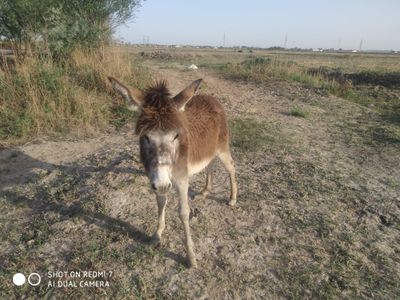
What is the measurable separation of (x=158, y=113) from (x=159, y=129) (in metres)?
0.17

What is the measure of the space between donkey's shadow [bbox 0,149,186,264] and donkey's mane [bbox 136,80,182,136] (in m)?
1.61

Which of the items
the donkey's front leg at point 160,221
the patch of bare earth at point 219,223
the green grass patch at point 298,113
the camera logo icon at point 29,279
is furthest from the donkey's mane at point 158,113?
the green grass patch at point 298,113

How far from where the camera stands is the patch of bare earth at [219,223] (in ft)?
11.4

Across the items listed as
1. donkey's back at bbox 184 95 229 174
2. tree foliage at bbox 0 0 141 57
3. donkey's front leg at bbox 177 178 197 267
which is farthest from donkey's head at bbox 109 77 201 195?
tree foliage at bbox 0 0 141 57

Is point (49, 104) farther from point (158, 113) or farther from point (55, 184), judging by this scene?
point (158, 113)

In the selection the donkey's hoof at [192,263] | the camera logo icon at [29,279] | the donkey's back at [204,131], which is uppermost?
the donkey's back at [204,131]

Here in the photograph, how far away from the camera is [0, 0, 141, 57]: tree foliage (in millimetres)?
10312

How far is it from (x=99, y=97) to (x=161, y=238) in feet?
17.9

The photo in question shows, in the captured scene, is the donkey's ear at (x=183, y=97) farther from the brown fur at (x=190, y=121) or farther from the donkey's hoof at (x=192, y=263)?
the donkey's hoof at (x=192, y=263)

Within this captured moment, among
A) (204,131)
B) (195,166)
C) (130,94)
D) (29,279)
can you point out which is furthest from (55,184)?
(130,94)

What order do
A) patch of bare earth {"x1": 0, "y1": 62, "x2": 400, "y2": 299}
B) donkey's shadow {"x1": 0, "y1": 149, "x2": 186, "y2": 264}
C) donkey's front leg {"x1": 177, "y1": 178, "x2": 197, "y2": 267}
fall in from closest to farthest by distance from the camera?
patch of bare earth {"x1": 0, "y1": 62, "x2": 400, "y2": 299} < donkey's front leg {"x1": 177, "y1": 178, "x2": 197, "y2": 267} < donkey's shadow {"x1": 0, "y1": 149, "x2": 186, "y2": 264}

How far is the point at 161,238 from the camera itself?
4.09m

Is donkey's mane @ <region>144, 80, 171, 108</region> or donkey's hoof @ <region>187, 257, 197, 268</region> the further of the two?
donkey's hoof @ <region>187, 257, 197, 268</region>

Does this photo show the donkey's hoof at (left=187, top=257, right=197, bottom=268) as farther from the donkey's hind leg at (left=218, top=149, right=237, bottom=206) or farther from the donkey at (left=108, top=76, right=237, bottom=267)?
the donkey's hind leg at (left=218, top=149, right=237, bottom=206)
